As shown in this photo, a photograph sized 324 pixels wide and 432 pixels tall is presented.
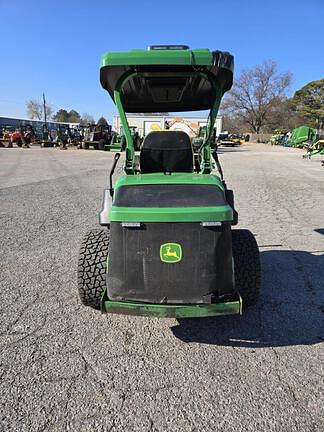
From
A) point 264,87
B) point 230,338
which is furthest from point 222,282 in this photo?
point 264,87

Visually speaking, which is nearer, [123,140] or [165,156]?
[123,140]

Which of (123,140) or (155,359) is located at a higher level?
(123,140)

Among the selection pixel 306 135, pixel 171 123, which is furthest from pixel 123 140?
pixel 306 135

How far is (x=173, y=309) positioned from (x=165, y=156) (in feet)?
6.12

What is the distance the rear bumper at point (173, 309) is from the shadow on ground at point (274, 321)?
0.38 metres

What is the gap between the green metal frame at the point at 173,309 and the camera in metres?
2.38

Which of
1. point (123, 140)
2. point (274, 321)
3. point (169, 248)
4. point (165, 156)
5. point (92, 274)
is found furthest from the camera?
point (165, 156)

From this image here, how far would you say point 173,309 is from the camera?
2.37 m

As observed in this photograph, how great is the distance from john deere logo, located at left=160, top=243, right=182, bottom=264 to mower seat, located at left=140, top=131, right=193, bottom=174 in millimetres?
1522

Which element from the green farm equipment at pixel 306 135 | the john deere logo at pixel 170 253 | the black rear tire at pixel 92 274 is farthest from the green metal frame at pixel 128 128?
the green farm equipment at pixel 306 135

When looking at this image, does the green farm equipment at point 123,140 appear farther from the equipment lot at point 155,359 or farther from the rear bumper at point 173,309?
the rear bumper at point 173,309

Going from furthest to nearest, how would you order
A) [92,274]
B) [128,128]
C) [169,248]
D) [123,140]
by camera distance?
[123,140] < [128,128] < [92,274] < [169,248]

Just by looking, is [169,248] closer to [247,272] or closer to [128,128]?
[247,272]

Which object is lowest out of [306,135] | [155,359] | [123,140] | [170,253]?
[155,359]
